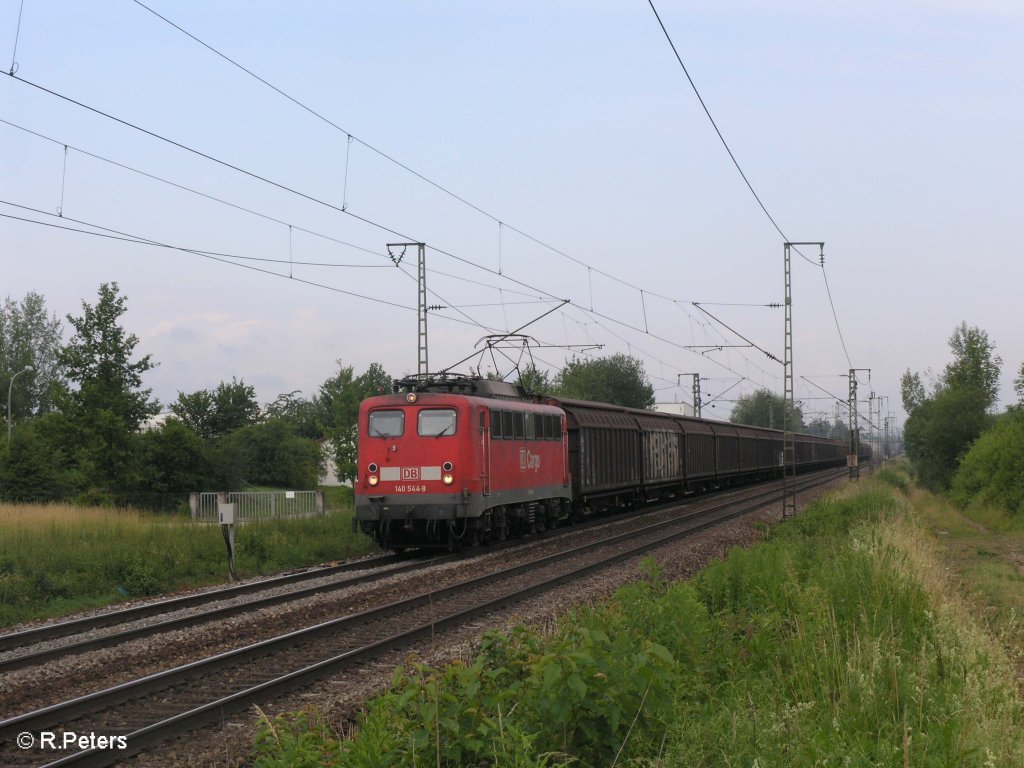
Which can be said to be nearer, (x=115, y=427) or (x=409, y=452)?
(x=409, y=452)

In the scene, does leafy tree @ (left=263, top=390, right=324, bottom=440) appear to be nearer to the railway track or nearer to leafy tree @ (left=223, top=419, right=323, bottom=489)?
leafy tree @ (left=223, top=419, right=323, bottom=489)

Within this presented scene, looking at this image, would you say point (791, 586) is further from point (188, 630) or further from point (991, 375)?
point (991, 375)

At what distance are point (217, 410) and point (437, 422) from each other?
154ft

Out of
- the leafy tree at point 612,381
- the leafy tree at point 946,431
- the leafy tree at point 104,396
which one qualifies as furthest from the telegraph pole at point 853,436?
the leafy tree at point 104,396

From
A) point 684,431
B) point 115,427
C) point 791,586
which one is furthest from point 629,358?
point 791,586

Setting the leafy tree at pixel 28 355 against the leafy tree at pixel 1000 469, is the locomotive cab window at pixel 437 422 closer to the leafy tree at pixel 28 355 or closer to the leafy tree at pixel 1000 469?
the leafy tree at pixel 1000 469

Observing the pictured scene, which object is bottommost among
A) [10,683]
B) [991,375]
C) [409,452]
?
[10,683]

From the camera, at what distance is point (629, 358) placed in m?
91.9

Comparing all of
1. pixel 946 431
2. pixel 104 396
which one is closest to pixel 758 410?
pixel 946 431

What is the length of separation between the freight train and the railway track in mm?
3509

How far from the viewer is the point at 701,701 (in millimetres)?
7230

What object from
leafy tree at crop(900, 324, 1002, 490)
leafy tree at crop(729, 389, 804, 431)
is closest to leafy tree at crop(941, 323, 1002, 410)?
leafy tree at crop(900, 324, 1002, 490)

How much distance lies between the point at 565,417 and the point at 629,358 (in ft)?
218

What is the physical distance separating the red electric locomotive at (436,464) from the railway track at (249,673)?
3313mm
